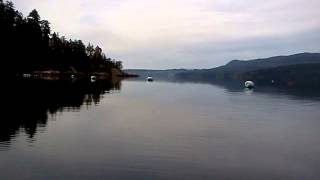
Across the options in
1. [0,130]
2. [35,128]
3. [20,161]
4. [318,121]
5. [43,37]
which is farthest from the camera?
[43,37]

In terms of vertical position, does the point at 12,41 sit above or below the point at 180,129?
above

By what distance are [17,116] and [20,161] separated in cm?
2278

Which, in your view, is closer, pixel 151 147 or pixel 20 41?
pixel 151 147

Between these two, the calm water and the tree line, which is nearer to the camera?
the calm water

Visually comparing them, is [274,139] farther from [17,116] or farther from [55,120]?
[17,116]

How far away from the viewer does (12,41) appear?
13850 cm

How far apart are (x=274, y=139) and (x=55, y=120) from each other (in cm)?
2326

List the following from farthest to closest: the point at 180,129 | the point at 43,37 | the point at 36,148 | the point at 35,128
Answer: the point at 43,37
the point at 180,129
the point at 35,128
the point at 36,148

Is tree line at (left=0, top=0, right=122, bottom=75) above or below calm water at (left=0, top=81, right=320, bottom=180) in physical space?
above

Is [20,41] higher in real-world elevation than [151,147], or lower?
higher

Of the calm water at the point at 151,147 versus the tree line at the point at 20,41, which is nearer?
the calm water at the point at 151,147

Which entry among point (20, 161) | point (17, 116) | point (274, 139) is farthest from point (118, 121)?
point (20, 161)

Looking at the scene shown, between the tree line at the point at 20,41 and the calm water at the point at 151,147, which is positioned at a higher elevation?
the tree line at the point at 20,41

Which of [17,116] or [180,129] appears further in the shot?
[17,116]
